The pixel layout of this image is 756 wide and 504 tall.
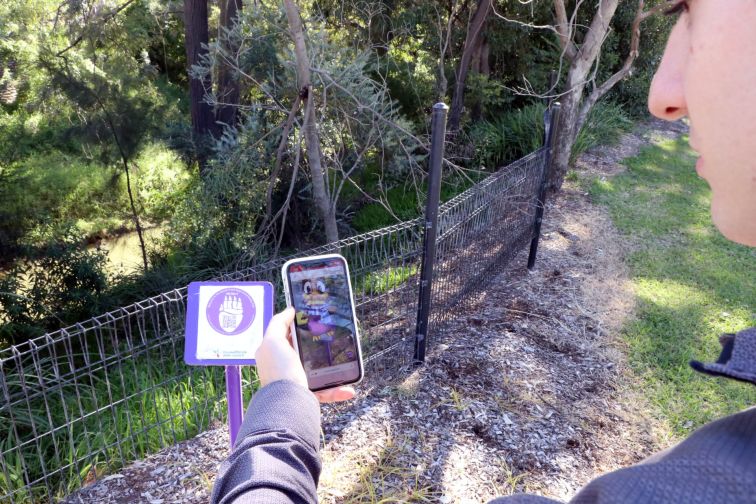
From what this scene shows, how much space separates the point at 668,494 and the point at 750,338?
21 centimetres

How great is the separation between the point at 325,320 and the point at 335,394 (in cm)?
27

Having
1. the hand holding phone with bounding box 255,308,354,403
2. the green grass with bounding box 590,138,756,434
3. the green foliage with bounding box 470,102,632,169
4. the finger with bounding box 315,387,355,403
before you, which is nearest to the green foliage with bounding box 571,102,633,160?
the green foliage with bounding box 470,102,632,169

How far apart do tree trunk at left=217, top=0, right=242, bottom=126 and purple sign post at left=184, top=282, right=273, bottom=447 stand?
13.1 feet

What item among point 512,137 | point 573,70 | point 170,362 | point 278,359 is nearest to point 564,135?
point 573,70

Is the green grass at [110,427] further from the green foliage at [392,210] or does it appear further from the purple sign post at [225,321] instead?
the green foliage at [392,210]

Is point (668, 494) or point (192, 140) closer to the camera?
point (668, 494)

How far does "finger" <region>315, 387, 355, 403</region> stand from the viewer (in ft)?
5.34

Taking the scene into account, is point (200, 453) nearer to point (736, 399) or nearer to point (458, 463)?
point (458, 463)

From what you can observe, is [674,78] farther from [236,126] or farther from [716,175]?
[236,126]

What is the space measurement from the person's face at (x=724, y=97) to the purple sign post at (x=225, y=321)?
1.33 metres

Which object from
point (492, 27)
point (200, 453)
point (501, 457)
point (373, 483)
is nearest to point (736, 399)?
point (501, 457)

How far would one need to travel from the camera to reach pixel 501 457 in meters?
2.90

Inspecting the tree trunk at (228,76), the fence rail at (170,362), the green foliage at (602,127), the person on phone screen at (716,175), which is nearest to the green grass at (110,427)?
the fence rail at (170,362)

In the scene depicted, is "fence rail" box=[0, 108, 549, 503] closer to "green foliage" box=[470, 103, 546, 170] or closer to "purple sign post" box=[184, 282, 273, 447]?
"purple sign post" box=[184, 282, 273, 447]
